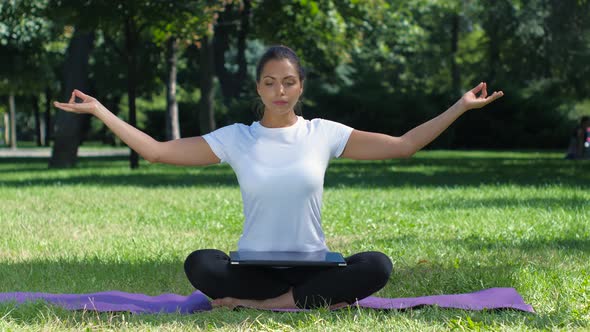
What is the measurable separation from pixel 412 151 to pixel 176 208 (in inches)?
307

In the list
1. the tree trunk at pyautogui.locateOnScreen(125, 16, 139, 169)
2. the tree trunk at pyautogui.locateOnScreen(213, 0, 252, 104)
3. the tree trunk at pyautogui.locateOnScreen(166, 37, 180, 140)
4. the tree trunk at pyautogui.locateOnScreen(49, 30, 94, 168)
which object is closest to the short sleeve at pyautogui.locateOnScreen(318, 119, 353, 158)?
the tree trunk at pyautogui.locateOnScreen(125, 16, 139, 169)

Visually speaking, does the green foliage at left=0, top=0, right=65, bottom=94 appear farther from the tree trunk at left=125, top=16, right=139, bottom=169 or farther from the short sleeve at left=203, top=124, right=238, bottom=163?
the short sleeve at left=203, top=124, right=238, bottom=163

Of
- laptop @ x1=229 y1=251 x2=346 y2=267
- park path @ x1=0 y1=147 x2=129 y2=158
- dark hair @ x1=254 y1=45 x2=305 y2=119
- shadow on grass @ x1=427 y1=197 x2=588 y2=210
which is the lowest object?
park path @ x1=0 y1=147 x2=129 y2=158

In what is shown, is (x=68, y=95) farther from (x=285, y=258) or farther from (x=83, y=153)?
(x=285, y=258)

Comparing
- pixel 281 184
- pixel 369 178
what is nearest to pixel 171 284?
pixel 281 184

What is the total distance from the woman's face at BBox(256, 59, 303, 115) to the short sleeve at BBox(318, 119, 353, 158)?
0.28m

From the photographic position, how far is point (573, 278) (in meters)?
6.82

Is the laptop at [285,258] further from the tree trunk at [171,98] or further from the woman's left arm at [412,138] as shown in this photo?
the tree trunk at [171,98]

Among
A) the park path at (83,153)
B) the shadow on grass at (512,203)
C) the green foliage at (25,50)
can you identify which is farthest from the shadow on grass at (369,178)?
the park path at (83,153)

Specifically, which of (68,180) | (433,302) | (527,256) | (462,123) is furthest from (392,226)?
(462,123)

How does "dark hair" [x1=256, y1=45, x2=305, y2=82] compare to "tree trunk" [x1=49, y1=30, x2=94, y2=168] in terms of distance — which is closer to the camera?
"dark hair" [x1=256, y1=45, x2=305, y2=82]

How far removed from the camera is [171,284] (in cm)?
716

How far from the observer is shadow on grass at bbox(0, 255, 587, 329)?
18.1ft

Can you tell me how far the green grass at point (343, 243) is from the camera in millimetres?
5535
